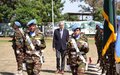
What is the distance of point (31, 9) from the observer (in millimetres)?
51062

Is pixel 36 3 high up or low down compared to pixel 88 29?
Answer: up

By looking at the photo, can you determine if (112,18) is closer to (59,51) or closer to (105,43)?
(105,43)

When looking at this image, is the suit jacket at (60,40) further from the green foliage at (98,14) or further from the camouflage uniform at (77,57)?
the green foliage at (98,14)

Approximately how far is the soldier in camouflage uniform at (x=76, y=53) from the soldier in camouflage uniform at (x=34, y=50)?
76cm

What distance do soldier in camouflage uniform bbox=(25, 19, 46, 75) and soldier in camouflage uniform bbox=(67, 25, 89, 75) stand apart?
2.48ft

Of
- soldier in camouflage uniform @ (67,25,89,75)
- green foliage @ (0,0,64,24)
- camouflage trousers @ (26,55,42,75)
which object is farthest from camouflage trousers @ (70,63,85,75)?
green foliage @ (0,0,64,24)

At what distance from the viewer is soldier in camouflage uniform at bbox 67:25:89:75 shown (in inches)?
414

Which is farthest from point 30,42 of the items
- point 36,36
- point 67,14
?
point 67,14

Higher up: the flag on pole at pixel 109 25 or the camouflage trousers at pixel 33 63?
the flag on pole at pixel 109 25

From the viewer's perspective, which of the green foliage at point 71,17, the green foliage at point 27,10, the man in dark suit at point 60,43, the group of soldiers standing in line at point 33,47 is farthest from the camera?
the green foliage at point 71,17

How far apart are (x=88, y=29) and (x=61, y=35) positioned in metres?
37.7

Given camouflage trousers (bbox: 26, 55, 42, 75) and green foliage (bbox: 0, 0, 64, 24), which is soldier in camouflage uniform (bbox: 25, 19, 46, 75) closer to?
camouflage trousers (bbox: 26, 55, 42, 75)

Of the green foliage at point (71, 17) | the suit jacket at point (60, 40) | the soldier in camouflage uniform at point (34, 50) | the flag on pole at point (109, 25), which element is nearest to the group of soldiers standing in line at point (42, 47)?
the soldier in camouflage uniform at point (34, 50)

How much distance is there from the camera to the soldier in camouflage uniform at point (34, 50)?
10.7 meters
